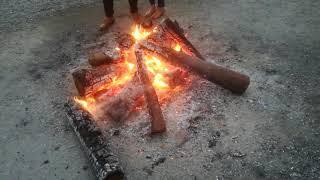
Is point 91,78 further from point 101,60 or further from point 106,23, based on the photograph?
point 106,23

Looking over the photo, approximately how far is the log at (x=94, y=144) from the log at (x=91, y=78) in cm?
32

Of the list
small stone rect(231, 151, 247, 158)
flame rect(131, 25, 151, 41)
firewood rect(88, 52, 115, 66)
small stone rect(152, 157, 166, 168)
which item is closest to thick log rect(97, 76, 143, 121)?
firewood rect(88, 52, 115, 66)

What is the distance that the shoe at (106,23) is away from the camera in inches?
279

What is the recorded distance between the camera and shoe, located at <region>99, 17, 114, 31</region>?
23.2 ft

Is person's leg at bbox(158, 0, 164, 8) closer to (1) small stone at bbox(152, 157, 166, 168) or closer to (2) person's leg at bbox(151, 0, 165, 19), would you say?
(2) person's leg at bbox(151, 0, 165, 19)

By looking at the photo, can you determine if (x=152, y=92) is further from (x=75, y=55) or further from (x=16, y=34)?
(x=16, y=34)

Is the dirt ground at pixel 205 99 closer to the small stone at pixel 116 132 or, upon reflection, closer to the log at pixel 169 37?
the small stone at pixel 116 132

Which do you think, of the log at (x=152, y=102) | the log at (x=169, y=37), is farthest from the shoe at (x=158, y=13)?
the log at (x=152, y=102)

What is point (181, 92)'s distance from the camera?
207 inches

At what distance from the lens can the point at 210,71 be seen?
510 centimetres

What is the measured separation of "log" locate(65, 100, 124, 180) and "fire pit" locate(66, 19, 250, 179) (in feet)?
0.04

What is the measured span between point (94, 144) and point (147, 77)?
135 centimetres

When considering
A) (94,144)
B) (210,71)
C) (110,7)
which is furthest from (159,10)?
(94,144)

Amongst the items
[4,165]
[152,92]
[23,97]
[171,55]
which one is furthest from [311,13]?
[4,165]
